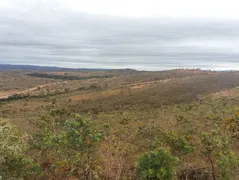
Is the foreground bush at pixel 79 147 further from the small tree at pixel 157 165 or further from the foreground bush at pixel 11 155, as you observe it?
the small tree at pixel 157 165

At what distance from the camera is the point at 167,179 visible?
5.18 metres

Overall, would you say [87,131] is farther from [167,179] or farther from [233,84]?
[233,84]

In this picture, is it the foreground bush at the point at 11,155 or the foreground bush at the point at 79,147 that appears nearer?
the foreground bush at the point at 11,155

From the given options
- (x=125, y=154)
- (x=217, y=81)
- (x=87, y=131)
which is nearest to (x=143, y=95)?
(x=217, y=81)

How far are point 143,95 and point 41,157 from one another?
105 feet

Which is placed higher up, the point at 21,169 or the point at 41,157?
the point at 21,169

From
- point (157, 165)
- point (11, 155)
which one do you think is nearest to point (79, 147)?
point (11, 155)

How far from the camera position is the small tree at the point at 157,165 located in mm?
5134

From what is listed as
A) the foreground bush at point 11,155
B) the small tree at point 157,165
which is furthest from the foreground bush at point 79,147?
the small tree at point 157,165

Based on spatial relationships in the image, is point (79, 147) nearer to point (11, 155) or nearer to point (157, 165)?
point (11, 155)

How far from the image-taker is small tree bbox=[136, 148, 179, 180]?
5134 millimetres

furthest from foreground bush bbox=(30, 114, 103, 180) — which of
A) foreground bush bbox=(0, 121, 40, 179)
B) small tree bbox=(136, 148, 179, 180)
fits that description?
small tree bbox=(136, 148, 179, 180)

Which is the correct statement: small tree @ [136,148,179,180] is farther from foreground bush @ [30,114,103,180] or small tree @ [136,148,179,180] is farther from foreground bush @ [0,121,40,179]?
foreground bush @ [0,121,40,179]

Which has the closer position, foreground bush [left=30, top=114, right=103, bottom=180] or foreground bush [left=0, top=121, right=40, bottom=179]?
foreground bush [left=0, top=121, right=40, bottom=179]
